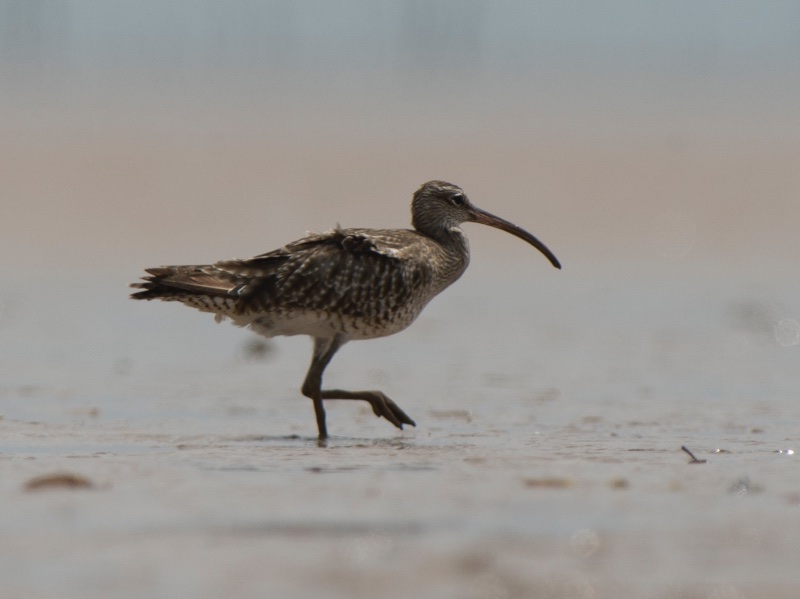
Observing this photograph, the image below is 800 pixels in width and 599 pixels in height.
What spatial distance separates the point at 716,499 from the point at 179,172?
1968cm

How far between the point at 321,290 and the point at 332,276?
0.36ft

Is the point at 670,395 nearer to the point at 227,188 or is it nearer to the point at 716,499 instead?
the point at 716,499

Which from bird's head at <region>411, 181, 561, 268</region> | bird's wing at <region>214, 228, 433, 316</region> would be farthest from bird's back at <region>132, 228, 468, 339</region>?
bird's head at <region>411, 181, 561, 268</region>

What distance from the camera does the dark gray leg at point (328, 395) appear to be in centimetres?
848

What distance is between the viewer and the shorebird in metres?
8.59

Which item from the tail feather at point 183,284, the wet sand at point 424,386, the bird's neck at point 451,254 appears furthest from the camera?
the bird's neck at point 451,254

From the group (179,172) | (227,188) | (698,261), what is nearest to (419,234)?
(698,261)

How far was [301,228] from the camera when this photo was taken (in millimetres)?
20141

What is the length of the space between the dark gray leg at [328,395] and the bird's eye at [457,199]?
1392mm

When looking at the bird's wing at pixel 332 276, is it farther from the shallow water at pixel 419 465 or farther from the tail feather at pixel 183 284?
the shallow water at pixel 419 465

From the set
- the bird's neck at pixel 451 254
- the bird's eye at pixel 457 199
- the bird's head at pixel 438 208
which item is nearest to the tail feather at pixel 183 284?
the bird's neck at pixel 451 254

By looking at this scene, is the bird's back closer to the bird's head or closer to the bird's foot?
the bird's foot

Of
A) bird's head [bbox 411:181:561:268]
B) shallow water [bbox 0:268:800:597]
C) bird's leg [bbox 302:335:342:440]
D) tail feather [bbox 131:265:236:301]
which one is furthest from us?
bird's head [bbox 411:181:561:268]

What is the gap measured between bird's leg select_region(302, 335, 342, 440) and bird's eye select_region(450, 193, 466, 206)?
1392mm
